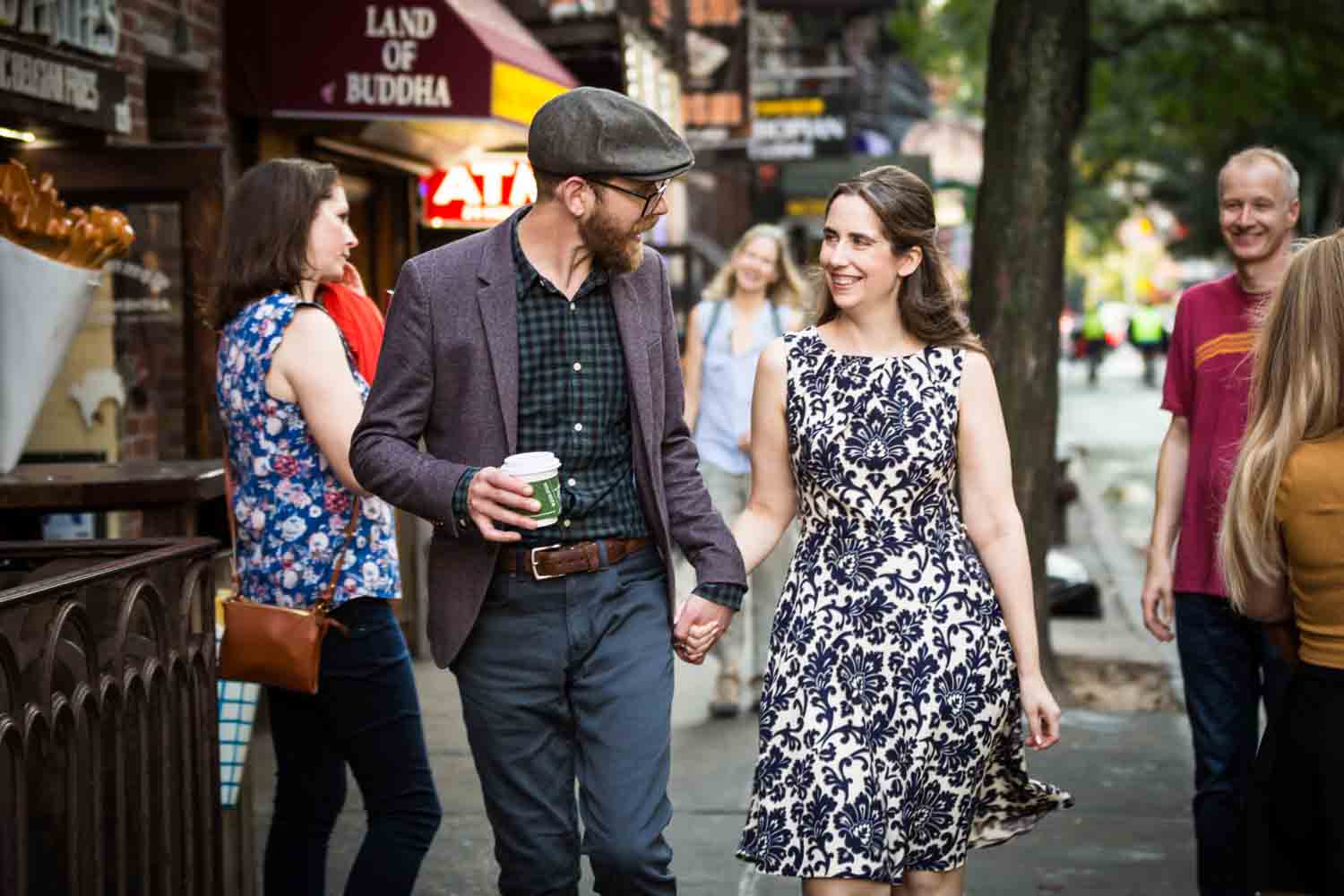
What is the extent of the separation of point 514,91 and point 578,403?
5.31 metres

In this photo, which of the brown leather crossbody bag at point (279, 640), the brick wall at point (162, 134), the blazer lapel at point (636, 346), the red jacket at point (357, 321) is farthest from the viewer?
the brick wall at point (162, 134)

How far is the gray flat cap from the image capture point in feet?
12.1

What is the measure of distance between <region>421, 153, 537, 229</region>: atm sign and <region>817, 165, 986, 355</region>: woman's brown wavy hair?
495 cm

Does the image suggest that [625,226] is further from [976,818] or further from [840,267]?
[976,818]

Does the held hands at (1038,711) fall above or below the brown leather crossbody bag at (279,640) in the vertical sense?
below

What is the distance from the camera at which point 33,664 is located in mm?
3342

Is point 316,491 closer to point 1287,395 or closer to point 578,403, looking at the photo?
point 578,403

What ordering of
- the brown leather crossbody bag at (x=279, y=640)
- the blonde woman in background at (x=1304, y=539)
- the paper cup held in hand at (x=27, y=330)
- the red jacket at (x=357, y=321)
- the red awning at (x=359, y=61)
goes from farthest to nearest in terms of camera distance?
the red awning at (x=359, y=61)
the paper cup held in hand at (x=27, y=330)
the red jacket at (x=357, y=321)
the brown leather crossbody bag at (x=279, y=640)
the blonde woman in background at (x=1304, y=539)

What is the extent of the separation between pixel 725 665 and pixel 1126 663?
8.51 feet

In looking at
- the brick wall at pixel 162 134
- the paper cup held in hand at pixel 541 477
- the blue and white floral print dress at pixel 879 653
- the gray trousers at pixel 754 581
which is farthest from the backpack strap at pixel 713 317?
the paper cup held in hand at pixel 541 477

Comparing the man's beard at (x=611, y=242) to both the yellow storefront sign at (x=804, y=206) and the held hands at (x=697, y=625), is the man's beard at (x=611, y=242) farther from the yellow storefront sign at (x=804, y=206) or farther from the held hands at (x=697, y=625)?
the yellow storefront sign at (x=804, y=206)

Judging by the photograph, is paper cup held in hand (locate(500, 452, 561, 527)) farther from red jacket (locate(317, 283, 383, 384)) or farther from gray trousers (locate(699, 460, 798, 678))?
gray trousers (locate(699, 460, 798, 678))

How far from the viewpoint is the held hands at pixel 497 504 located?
11.2 feet

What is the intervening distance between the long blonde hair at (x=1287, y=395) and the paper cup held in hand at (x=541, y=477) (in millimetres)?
1274
